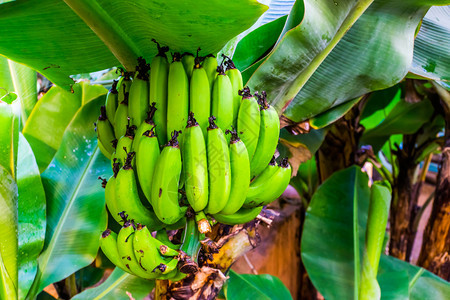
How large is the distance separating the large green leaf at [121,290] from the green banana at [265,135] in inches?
18.5

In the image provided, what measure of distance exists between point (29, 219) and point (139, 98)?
0.49m

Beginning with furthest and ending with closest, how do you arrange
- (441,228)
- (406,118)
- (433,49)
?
1. (406,118)
2. (441,228)
3. (433,49)

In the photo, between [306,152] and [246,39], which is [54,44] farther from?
[306,152]

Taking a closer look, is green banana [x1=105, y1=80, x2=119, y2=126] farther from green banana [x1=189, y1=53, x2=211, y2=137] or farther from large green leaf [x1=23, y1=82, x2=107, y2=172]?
large green leaf [x1=23, y1=82, x2=107, y2=172]

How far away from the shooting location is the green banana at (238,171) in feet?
1.88

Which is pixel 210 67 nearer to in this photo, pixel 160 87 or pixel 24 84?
pixel 160 87

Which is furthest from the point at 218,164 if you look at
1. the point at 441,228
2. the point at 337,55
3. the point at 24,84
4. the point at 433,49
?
the point at 441,228

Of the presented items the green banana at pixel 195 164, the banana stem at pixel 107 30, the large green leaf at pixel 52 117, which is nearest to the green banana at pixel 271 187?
the green banana at pixel 195 164

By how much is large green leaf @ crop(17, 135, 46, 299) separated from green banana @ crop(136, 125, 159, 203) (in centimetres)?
46

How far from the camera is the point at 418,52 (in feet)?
3.12

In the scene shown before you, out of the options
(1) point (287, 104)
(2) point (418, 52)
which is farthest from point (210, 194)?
(2) point (418, 52)

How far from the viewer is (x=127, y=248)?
1.83 feet

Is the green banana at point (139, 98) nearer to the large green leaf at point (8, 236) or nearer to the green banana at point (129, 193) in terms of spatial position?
the green banana at point (129, 193)

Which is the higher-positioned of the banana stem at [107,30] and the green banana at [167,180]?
the banana stem at [107,30]
